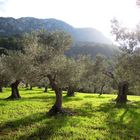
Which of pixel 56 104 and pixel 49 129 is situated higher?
pixel 56 104

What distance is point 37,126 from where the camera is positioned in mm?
28312

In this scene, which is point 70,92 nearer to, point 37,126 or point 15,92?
point 15,92

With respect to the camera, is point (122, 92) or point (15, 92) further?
point (15, 92)

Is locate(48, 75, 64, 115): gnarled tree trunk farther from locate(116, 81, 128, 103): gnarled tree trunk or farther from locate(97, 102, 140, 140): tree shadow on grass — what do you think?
locate(116, 81, 128, 103): gnarled tree trunk

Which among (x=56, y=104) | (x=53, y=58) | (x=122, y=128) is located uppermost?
(x=53, y=58)

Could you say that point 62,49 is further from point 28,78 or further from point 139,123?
point 139,123

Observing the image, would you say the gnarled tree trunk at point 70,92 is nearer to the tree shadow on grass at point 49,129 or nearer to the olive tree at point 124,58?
the olive tree at point 124,58

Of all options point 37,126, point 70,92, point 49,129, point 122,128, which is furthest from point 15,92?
point 49,129

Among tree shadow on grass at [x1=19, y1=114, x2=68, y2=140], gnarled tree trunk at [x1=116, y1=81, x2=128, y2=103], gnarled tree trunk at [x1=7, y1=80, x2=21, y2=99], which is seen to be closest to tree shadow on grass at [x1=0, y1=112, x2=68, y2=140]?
tree shadow on grass at [x1=19, y1=114, x2=68, y2=140]

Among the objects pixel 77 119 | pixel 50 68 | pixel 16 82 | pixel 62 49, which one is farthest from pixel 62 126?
pixel 16 82

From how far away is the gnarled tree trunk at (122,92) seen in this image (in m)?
61.3

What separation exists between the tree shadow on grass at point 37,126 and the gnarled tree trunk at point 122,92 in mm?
28438

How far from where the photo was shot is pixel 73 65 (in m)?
36.2

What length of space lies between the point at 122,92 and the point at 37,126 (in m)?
36.8
